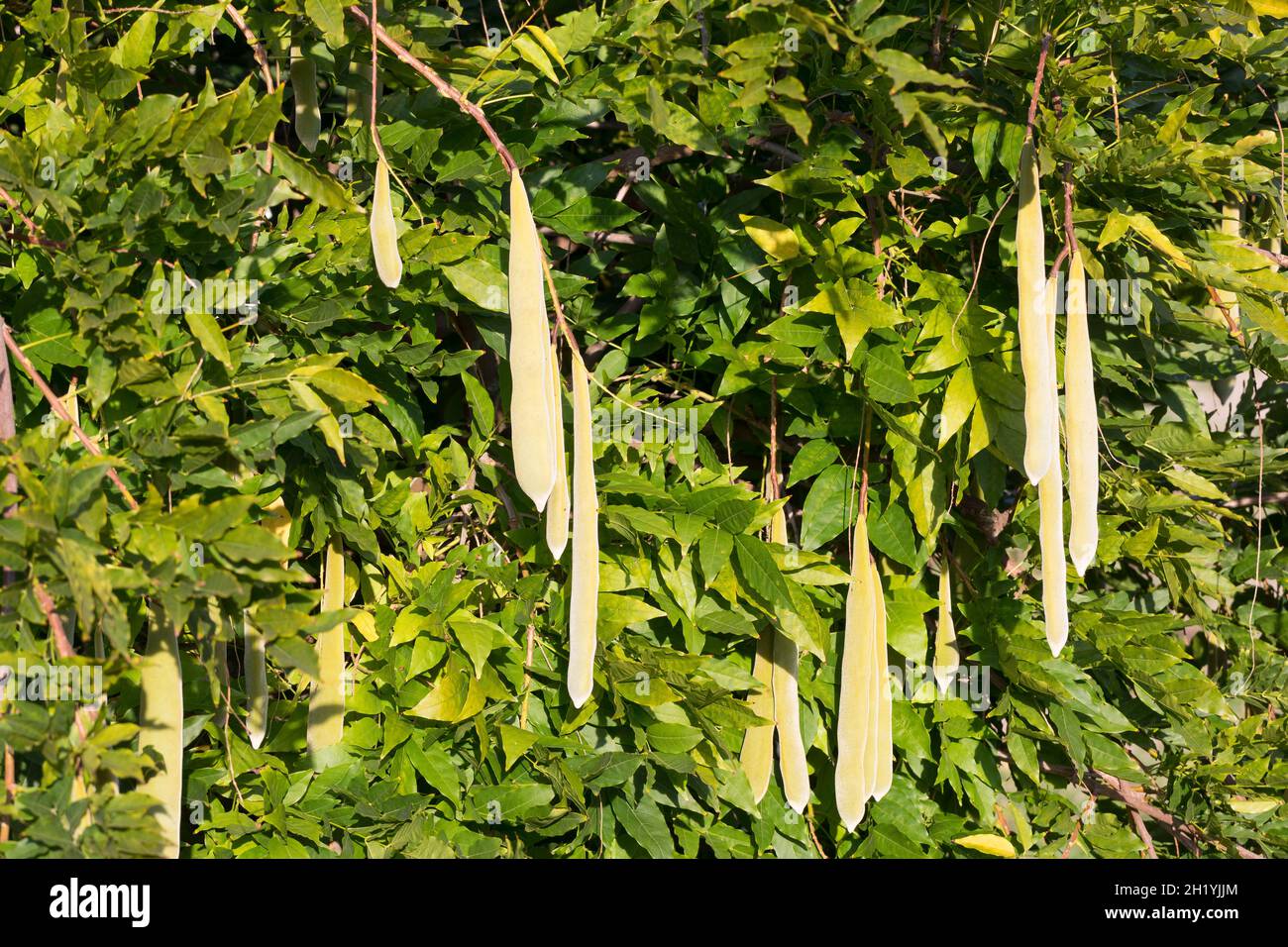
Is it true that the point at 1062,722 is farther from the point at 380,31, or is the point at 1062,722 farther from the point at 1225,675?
the point at 380,31

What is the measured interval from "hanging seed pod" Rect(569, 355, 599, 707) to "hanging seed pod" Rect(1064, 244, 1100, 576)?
0.85m

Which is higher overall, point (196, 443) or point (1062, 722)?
point (196, 443)

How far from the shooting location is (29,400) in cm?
197

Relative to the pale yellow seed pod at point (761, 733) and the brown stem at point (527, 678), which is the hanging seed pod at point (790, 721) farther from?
the brown stem at point (527, 678)

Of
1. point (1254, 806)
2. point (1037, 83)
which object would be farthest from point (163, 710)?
point (1254, 806)

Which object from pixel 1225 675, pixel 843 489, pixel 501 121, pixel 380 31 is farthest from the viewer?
pixel 1225 675

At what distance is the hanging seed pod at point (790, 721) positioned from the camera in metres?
2.24

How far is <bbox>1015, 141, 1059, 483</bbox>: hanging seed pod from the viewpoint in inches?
73.3

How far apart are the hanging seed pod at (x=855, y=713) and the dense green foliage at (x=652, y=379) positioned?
108mm

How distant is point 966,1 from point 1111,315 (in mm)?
788

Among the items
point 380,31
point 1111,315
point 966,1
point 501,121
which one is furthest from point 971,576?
point 380,31

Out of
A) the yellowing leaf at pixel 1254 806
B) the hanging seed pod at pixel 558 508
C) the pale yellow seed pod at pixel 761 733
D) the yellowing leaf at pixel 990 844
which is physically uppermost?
the hanging seed pod at pixel 558 508

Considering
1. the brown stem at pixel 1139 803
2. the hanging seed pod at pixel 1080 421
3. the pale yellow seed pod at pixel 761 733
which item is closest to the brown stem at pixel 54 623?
the pale yellow seed pod at pixel 761 733

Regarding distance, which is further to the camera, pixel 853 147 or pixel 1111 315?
pixel 1111 315
